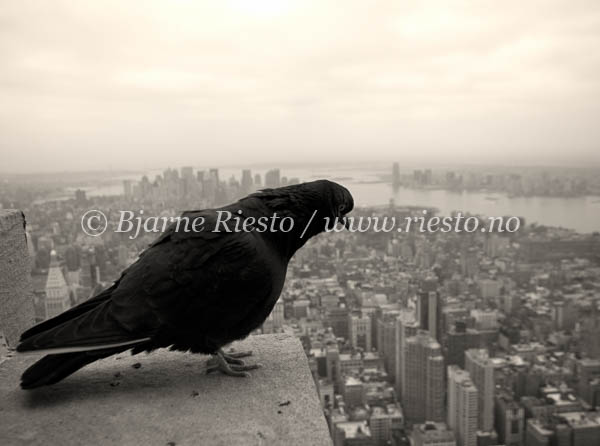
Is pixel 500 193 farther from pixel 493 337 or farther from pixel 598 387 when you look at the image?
pixel 598 387

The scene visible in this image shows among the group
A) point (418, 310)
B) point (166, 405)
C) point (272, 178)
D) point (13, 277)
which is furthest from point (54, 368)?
point (272, 178)

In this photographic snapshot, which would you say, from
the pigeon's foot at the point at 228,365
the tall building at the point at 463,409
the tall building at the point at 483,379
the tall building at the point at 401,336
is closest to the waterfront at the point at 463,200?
the tall building at the point at 401,336

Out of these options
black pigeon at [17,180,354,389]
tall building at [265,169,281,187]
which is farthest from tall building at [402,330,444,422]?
black pigeon at [17,180,354,389]

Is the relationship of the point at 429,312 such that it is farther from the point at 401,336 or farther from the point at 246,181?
the point at 246,181

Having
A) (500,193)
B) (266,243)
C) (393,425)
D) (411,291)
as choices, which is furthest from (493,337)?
(266,243)

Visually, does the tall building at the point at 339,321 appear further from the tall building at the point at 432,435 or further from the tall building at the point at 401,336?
the tall building at the point at 432,435

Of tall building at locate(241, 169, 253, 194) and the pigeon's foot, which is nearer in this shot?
the pigeon's foot

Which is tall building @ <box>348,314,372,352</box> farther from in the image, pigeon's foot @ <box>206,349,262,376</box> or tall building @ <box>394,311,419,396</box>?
pigeon's foot @ <box>206,349,262,376</box>
